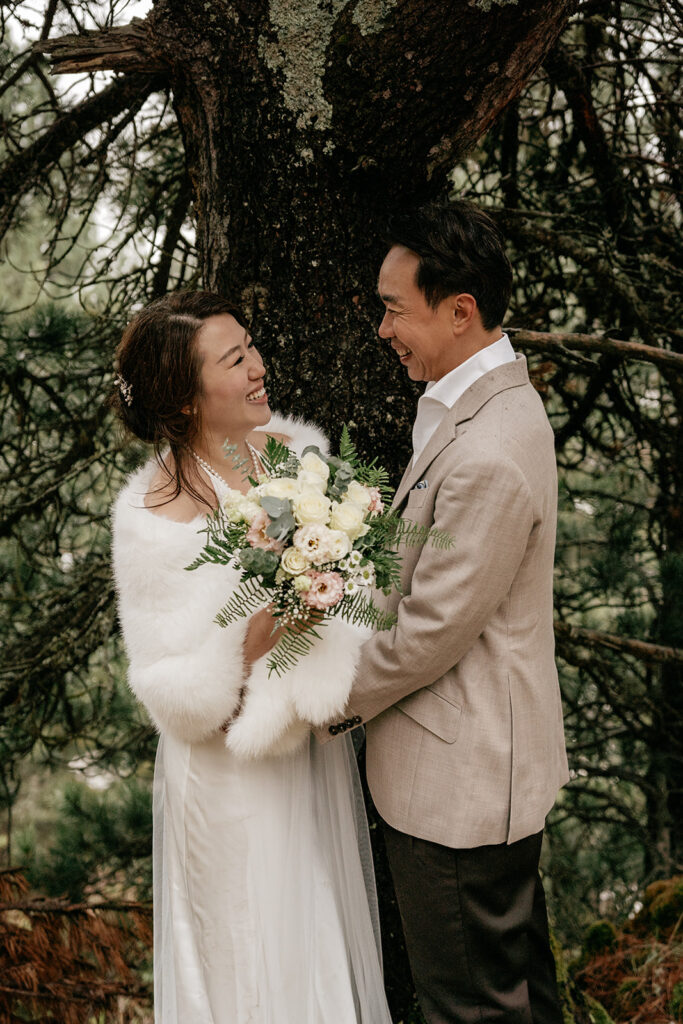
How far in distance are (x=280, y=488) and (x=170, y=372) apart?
776mm

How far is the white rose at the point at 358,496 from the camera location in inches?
79.7

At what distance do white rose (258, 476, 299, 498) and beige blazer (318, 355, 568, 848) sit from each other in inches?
15.5

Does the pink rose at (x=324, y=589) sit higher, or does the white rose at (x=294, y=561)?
the white rose at (x=294, y=561)

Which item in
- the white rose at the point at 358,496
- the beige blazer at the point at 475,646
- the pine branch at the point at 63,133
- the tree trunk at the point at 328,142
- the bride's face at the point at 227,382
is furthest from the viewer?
the pine branch at the point at 63,133

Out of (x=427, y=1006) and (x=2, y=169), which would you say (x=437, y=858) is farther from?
(x=2, y=169)

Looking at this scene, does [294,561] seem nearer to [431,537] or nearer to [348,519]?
[348,519]

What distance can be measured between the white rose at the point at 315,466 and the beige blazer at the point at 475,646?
1.04ft

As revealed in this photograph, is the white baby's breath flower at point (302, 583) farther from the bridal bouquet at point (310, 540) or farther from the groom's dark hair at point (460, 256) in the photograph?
the groom's dark hair at point (460, 256)

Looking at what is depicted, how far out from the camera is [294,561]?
1.92 m

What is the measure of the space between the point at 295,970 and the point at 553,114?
3.54m

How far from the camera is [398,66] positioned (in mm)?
2473

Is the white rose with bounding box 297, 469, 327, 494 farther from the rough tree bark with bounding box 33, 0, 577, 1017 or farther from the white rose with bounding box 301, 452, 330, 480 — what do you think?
the rough tree bark with bounding box 33, 0, 577, 1017

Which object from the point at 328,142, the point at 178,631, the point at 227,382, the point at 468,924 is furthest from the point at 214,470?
the point at 468,924

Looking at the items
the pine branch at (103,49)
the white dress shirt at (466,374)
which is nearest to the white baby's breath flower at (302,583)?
the white dress shirt at (466,374)
